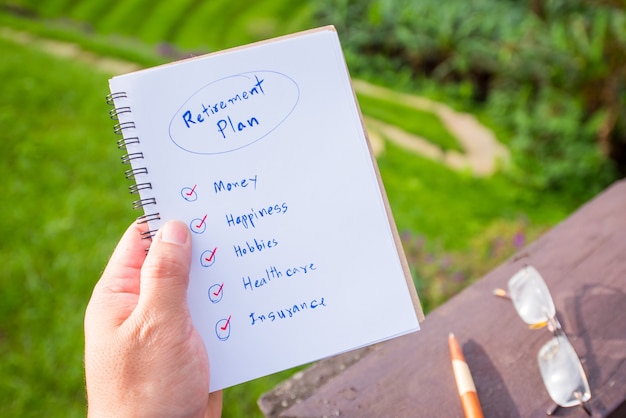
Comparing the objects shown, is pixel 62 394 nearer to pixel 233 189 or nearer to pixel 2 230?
pixel 2 230

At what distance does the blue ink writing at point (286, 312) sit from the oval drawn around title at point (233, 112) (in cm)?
34

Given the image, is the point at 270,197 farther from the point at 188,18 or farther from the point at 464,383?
the point at 188,18

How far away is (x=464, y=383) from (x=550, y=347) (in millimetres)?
234

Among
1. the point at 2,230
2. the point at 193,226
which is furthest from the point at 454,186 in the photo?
the point at 193,226

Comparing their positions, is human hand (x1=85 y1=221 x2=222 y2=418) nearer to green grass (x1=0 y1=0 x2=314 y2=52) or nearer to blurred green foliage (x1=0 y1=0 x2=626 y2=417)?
blurred green foliage (x1=0 y1=0 x2=626 y2=417)

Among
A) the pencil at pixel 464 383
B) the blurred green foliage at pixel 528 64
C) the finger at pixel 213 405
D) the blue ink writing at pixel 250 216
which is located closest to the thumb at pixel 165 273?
the blue ink writing at pixel 250 216

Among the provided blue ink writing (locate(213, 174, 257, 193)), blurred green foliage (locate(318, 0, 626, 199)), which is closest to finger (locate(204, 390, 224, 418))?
blue ink writing (locate(213, 174, 257, 193))

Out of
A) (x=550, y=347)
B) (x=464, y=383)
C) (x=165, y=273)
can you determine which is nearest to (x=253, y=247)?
(x=165, y=273)

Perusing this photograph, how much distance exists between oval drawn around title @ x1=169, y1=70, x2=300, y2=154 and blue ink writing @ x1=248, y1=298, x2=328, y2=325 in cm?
34

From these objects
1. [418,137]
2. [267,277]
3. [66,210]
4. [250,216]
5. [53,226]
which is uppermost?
[418,137]

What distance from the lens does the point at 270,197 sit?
1062 millimetres

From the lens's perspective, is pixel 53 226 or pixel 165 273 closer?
pixel 165 273

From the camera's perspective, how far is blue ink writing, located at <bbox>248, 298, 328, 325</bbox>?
1087 millimetres

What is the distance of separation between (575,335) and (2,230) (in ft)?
9.56
